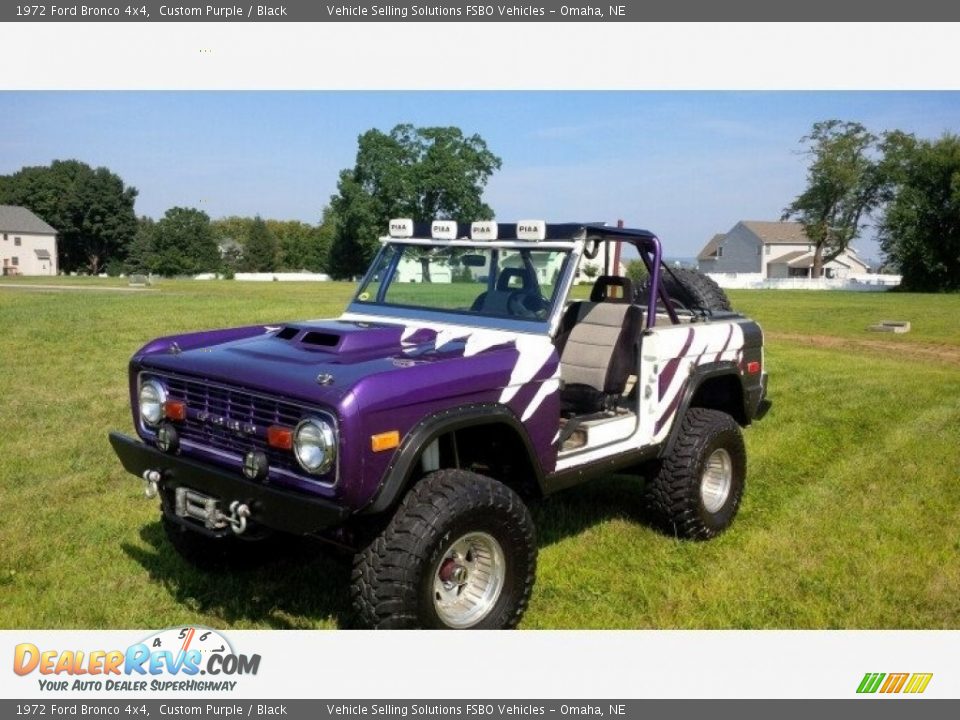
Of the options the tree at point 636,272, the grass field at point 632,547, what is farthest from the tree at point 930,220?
the tree at point 636,272

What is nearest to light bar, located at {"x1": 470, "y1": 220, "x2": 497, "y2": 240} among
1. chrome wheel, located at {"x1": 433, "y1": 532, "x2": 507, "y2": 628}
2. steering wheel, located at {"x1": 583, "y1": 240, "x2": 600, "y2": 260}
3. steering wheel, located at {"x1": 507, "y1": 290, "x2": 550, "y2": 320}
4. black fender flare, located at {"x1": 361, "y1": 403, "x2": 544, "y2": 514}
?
steering wheel, located at {"x1": 507, "y1": 290, "x2": 550, "y2": 320}

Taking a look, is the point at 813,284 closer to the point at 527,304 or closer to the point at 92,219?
the point at 92,219

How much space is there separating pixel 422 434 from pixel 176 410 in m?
1.39

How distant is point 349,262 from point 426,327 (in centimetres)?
6202

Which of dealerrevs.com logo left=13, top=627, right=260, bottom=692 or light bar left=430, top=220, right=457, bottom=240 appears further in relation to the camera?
light bar left=430, top=220, right=457, bottom=240

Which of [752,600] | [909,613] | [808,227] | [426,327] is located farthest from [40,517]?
[808,227]

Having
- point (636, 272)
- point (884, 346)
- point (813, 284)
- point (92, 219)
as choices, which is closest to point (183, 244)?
point (92, 219)

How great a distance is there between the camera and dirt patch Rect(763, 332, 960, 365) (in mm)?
16250

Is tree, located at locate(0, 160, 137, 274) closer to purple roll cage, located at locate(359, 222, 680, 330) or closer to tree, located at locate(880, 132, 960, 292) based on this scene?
tree, located at locate(880, 132, 960, 292)

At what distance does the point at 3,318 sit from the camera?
20891mm

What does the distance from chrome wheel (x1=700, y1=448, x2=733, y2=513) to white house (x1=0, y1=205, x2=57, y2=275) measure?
2733 inches

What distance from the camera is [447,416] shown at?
13.1 feet

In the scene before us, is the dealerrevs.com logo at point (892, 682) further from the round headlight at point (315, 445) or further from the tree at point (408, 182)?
the tree at point (408, 182)

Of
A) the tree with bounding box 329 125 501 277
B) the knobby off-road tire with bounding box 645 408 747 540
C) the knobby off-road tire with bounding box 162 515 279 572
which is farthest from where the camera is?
the tree with bounding box 329 125 501 277
